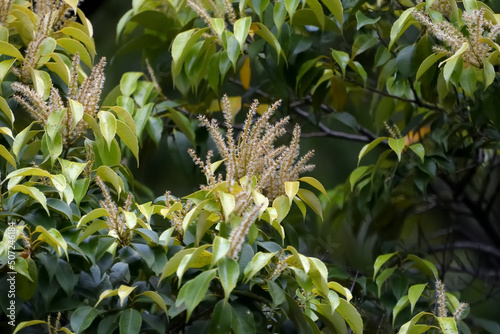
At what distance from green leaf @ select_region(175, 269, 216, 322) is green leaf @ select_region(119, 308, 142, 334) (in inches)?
4.1

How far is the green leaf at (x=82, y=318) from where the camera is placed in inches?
46.4

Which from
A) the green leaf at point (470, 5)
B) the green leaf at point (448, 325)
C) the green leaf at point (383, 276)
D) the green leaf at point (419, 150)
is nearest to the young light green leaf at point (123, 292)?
the green leaf at point (448, 325)

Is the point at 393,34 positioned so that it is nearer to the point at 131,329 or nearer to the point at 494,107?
the point at 494,107

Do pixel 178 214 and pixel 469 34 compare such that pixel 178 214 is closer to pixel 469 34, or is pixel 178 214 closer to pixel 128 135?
pixel 128 135

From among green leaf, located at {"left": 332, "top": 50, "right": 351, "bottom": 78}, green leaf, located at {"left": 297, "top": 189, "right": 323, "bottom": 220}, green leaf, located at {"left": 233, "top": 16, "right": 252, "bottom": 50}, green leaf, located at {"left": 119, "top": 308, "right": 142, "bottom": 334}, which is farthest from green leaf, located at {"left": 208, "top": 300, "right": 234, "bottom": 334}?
green leaf, located at {"left": 332, "top": 50, "right": 351, "bottom": 78}

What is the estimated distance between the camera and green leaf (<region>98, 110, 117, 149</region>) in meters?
1.33

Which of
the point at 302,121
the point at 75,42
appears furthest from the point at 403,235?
the point at 75,42

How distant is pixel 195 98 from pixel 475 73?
70 centimetres

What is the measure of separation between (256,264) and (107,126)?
1.25 ft

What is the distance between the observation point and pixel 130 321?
3.89ft

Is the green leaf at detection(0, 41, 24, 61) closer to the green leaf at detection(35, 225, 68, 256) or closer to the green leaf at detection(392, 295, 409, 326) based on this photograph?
the green leaf at detection(35, 225, 68, 256)

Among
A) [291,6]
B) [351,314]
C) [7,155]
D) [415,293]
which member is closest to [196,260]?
[351,314]

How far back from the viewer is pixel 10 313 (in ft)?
3.98

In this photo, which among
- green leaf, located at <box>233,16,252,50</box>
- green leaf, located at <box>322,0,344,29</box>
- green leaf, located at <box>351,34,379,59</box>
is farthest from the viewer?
green leaf, located at <box>351,34,379,59</box>
